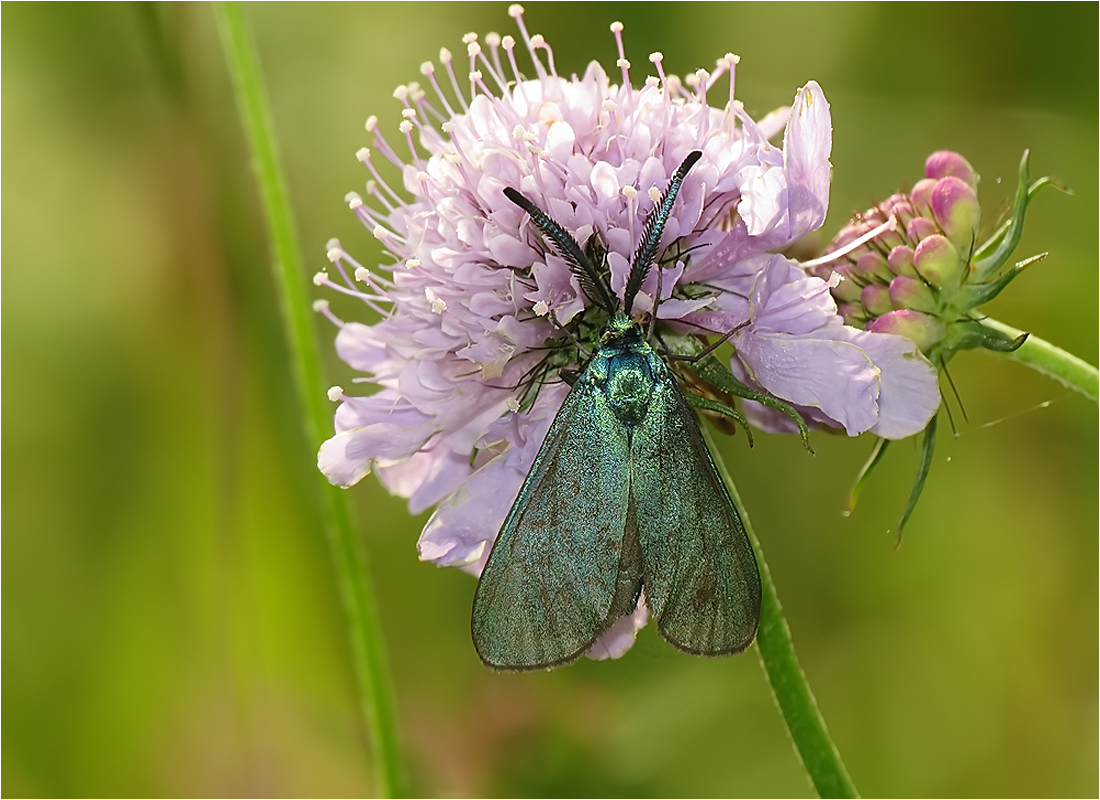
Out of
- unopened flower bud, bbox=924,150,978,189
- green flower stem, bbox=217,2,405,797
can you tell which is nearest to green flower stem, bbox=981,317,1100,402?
unopened flower bud, bbox=924,150,978,189

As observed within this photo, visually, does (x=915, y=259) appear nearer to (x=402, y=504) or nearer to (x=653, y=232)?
(x=653, y=232)

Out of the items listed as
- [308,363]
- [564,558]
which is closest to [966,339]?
[564,558]

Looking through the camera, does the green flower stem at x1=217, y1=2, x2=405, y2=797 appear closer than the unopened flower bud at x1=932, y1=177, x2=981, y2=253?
No

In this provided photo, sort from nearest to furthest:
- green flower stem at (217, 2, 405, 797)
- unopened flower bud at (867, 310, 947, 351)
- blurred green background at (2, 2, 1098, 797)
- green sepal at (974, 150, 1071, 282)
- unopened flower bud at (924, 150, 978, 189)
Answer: green sepal at (974, 150, 1071, 282) → unopened flower bud at (867, 310, 947, 351) → unopened flower bud at (924, 150, 978, 189) → green flower stem at (217, 2, 405, 797) → blurred green background at (2, 2, 1098, 797)

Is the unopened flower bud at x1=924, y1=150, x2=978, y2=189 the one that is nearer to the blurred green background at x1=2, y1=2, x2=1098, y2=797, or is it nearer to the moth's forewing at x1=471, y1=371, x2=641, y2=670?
the moth's forewing at x1=471, y1=371, x2=641, y2=670

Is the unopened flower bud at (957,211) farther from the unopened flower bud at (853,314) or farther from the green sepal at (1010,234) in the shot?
the unopened flower bud at (853,314)
